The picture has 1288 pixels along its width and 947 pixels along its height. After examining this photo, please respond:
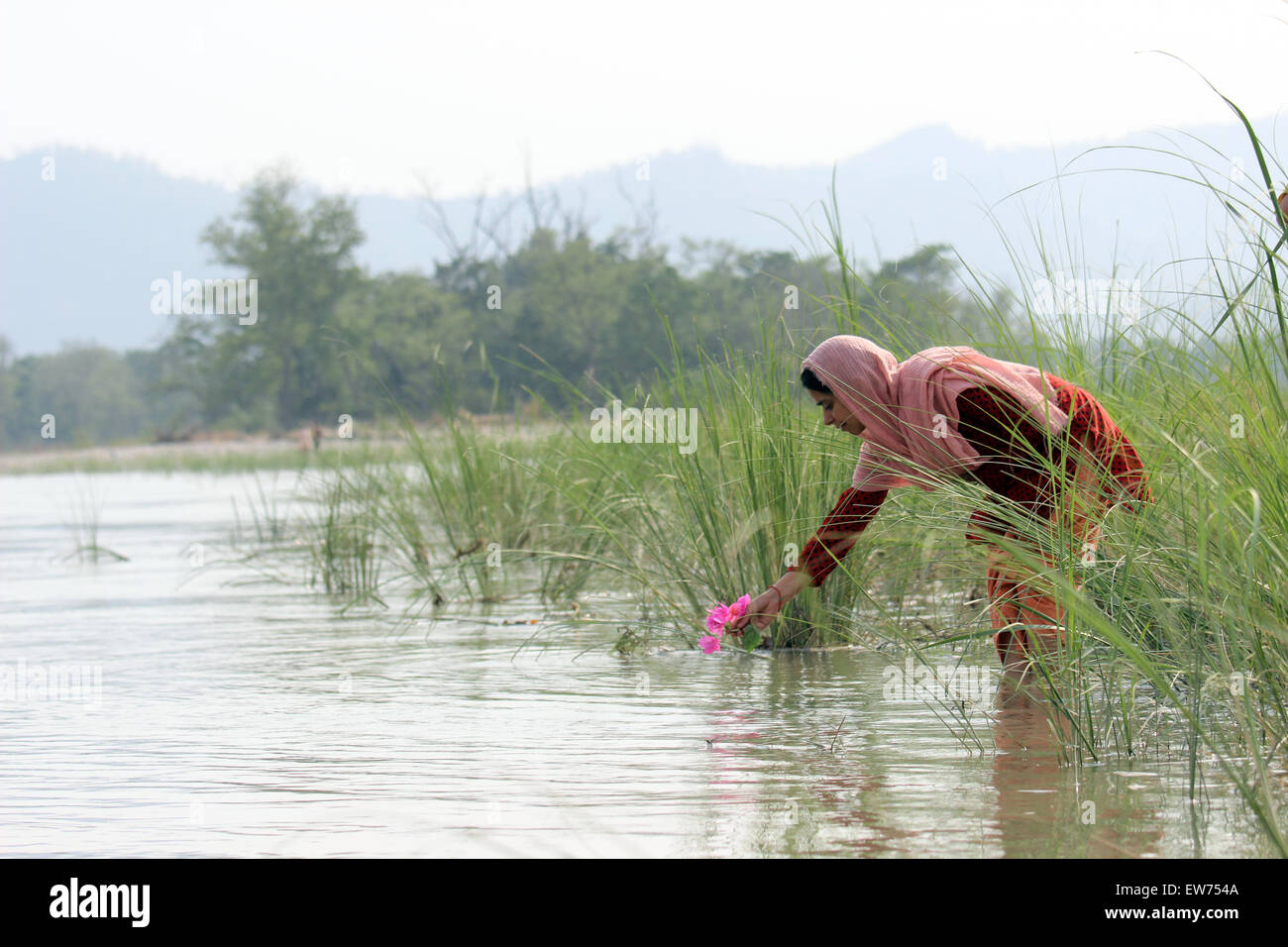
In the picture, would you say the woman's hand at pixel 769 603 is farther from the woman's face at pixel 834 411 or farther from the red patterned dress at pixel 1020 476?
the woman's face at pixel 834 411

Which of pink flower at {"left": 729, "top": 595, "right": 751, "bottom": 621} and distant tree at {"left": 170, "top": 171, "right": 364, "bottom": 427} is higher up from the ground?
distant tree at {"left": 170, "top": 171, "right": 364, "bottom": 427}

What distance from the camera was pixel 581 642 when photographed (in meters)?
6.29

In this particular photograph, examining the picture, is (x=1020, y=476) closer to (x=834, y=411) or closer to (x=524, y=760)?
(x=834, y=411)

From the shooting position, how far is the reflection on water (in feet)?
10.2

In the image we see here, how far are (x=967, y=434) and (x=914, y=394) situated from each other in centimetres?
19

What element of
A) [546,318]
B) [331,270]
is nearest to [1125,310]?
[546,318]

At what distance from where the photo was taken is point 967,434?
3980mm

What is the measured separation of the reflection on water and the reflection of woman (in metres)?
0.48

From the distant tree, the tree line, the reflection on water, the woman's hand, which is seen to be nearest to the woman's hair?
the woman's hand

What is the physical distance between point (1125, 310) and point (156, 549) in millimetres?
10251

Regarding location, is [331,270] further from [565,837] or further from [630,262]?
[565,837]

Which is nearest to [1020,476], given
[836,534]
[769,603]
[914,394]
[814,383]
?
[914,394]

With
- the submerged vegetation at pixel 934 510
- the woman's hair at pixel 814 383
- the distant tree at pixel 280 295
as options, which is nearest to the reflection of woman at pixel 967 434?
the woman's hair at pixel 814 383

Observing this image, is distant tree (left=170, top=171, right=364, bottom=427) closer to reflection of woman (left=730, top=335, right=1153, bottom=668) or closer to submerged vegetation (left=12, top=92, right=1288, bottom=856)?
submerged vegetation (left=12, top=92, right=1288, bottom=856)
